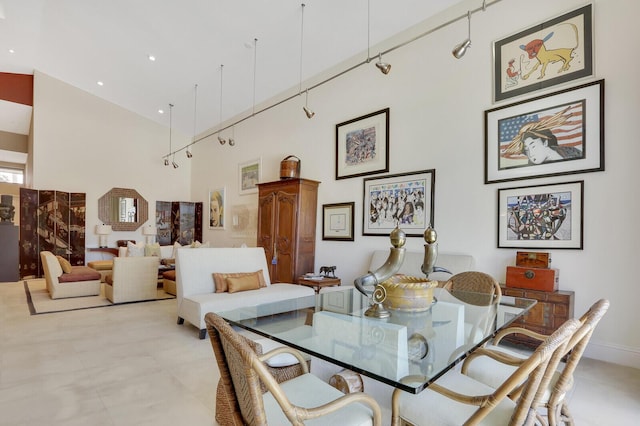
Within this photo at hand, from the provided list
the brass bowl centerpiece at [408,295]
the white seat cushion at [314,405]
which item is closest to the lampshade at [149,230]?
the brass bowl centerpiece at [408,295]

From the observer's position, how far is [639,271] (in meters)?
2.97

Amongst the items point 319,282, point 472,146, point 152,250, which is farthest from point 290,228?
point 152,250

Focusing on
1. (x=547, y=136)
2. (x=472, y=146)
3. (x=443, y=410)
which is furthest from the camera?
(x=472, y=146)

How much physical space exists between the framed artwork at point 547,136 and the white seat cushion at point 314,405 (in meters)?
3.26

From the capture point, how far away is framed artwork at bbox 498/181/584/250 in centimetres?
331

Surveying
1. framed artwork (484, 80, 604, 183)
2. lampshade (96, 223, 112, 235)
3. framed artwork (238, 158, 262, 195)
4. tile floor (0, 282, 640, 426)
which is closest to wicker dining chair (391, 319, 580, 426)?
tile floor (0, 282, 640, 426)

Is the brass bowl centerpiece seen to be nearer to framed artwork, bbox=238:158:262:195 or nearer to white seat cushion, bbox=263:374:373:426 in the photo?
white seat cushion, bbox=263:374:373:426

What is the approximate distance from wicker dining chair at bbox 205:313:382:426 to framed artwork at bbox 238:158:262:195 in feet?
20.1

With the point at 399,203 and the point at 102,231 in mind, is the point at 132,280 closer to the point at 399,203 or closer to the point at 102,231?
the point at 102,231

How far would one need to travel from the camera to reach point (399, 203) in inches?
184

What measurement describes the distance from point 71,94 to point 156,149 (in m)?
2.27

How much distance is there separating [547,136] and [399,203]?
186 cm

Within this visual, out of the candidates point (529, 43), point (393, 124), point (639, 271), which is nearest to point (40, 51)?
point (393, 124)

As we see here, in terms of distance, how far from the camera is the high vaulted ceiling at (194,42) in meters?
4.64
